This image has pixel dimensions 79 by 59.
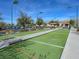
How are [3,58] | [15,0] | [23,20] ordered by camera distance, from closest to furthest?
[3,58], [15,0], [23,20]

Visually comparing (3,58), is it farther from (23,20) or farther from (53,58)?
(23,20)

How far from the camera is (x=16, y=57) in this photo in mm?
7242

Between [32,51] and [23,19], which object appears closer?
[32,51]

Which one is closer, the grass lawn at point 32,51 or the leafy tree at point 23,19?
the grass lawn at point 32,51

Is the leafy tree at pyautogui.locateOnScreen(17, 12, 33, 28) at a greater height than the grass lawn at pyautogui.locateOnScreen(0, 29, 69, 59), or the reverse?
the leafy tree at pyautogui.locateOnScreen(17, 12, 33, 28)

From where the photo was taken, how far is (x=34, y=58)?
22.9 ft

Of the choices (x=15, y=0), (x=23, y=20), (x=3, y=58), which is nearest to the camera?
(x=3, y=58)

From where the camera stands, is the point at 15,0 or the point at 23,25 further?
the point at 23,25

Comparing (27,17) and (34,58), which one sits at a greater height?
(27,17)

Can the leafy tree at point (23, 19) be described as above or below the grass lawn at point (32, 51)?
A: above

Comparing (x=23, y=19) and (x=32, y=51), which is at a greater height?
(x=23, y=19)

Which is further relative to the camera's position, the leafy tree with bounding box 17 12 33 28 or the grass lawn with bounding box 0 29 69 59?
the leafy tree with bounding box 17 12 33 28

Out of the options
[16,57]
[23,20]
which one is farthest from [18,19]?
[16,57]

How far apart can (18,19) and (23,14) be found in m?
2.50
